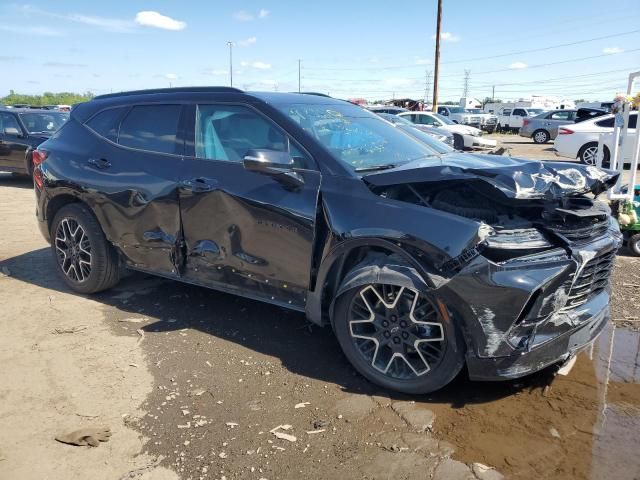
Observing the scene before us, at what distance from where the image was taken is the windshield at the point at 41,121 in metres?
12.1

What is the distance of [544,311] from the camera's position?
9.62 feet

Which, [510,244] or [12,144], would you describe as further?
[12,144]

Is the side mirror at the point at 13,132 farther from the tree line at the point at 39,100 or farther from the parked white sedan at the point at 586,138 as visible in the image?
the tree line at the point at 39,100

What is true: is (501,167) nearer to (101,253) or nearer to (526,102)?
(101,253)

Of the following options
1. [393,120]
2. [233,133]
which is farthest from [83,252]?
[393,120]

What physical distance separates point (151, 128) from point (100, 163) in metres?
0.61

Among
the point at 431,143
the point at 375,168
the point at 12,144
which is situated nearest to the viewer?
the point at 375,168

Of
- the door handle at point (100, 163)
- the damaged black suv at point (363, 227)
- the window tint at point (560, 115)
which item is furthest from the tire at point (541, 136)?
the door handle at point (100, 163)

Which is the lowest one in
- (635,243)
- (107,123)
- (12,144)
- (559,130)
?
(635,243)

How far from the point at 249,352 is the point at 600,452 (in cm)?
233

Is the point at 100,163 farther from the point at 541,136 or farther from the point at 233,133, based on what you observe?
the point at 541,136

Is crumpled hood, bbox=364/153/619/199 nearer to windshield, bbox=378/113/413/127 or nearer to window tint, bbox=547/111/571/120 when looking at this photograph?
windshield, bbox=378/113/413/127

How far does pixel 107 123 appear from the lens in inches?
190

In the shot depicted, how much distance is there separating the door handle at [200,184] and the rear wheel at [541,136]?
26.2 metres
